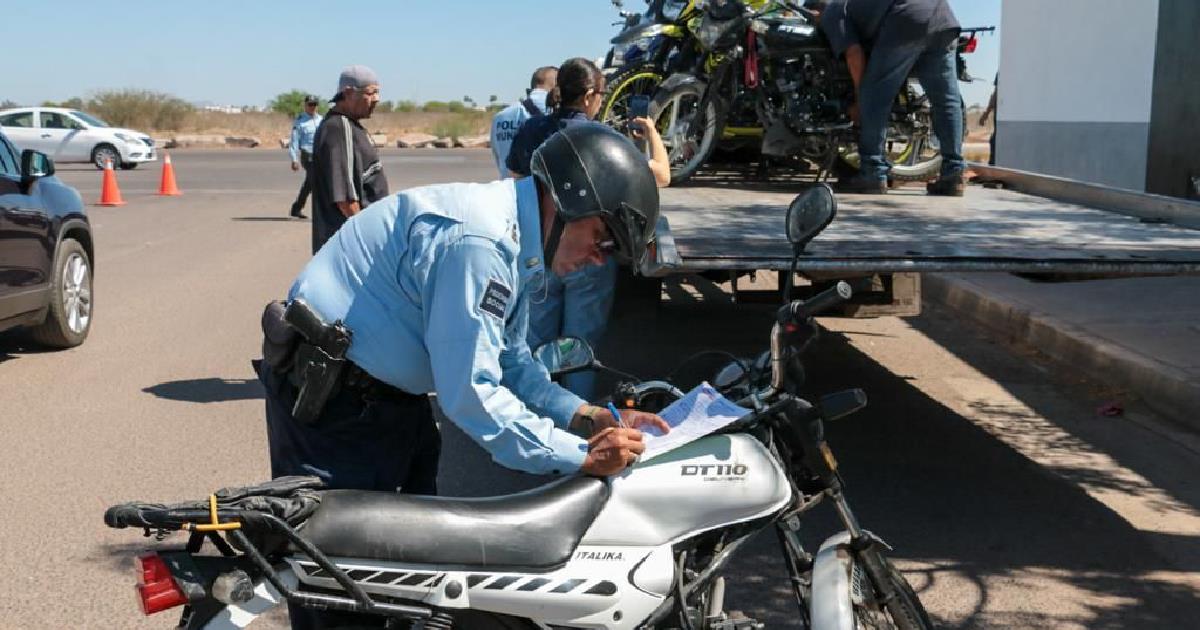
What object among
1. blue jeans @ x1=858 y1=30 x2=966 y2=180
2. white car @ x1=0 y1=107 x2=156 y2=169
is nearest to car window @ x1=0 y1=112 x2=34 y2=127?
white car @ x1=0 y1=107 x2=156 y2=169

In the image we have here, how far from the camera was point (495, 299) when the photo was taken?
2.77 m

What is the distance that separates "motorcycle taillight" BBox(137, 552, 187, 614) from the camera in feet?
8.58

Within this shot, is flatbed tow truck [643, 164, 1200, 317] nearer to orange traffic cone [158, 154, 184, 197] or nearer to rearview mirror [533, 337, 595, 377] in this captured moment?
rearview mirror [533, 337, 595, 377]

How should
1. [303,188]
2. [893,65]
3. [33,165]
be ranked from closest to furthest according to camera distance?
[893,65]
[33,165]
[303,188]

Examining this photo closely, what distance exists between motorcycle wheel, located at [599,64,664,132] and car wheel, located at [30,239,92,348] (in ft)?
12.8

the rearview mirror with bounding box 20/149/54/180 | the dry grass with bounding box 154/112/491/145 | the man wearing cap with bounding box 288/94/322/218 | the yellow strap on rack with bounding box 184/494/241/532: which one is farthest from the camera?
the dry grass with bounding box 154/112/491/145

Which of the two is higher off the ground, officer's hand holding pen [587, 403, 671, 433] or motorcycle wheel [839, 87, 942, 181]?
motorcycle wheel [839, 87, 942, 181]

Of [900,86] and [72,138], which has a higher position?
[900,86]

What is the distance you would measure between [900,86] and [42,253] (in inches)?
227

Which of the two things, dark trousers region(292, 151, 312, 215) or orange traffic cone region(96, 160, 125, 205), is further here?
orange traffic cone region(96, 160, 125, 205)

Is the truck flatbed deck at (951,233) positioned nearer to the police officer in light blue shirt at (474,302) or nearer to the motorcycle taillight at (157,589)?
the police officer in light blue shirt at (474,302)

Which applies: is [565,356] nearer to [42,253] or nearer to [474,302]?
[474,302]

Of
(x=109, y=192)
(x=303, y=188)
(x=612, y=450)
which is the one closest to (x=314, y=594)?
(x=612, y=450)

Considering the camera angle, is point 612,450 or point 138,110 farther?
point 138,110
